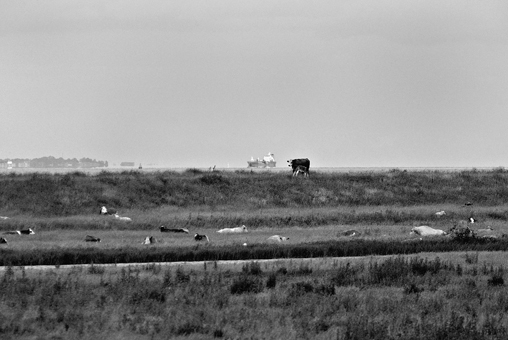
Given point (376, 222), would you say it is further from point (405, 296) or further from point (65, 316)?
point (65, 316)

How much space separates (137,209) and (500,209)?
1018 inches

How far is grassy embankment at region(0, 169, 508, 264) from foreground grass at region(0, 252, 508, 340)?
22.8 feet

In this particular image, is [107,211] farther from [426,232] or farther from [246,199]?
[426,232]

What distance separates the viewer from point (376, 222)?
5094 centimetres

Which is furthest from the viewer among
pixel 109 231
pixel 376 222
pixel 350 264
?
pixel 376 222

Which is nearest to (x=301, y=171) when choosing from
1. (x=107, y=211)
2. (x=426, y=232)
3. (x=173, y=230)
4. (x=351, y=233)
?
→ (x=107, y=211)

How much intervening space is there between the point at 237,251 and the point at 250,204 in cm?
2695

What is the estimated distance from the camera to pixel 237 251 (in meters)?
32.3

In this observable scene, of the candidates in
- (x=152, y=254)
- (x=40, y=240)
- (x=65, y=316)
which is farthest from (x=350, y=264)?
(x=40, y=240)

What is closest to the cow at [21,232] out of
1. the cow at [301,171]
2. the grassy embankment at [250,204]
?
the grassy embankment at [250,204]

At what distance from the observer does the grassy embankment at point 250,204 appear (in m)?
34.5

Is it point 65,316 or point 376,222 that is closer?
point 65,316

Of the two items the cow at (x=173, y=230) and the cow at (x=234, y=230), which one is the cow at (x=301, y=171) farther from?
the cow at (x=173, y=230)

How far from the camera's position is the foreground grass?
60.2 feet
